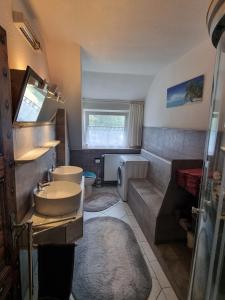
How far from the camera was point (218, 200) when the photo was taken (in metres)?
1.12

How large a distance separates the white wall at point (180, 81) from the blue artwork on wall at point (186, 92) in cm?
6

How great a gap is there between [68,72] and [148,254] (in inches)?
105

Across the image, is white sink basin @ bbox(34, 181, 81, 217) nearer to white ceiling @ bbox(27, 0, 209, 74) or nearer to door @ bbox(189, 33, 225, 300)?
door @ bbox(189, 33, 225, 300)

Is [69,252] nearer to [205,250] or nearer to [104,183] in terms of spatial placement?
[205,250]

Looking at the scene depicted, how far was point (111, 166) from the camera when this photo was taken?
4445 mm

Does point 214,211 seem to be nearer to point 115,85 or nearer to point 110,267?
point 110,267

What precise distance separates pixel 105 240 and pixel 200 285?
56.0 inches

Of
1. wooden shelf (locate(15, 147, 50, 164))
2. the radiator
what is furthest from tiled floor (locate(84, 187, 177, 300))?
wooden shelf (locate(15, 147, 50, 164))

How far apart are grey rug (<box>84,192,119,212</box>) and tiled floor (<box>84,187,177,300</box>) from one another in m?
0.13

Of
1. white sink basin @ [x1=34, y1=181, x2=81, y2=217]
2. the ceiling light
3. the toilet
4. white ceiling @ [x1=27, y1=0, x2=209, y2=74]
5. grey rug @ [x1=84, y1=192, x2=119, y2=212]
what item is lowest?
grey rug @ [x1=84, y1=192, x2=119, y2=212]

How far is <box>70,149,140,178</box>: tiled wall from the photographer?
4.38 m

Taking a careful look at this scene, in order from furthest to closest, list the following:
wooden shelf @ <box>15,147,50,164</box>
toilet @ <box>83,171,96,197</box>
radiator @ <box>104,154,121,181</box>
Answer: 1. radiator @ <box>104,154,121,181</box>
2. toilet @ <box>83,171,96,197</box>
3. wooden shelf @ <box>15,147,50,164</box>

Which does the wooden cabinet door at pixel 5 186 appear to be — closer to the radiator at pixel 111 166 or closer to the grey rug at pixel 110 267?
the grey rug at pixel 110 267

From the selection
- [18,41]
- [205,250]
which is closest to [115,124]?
[18,41]
